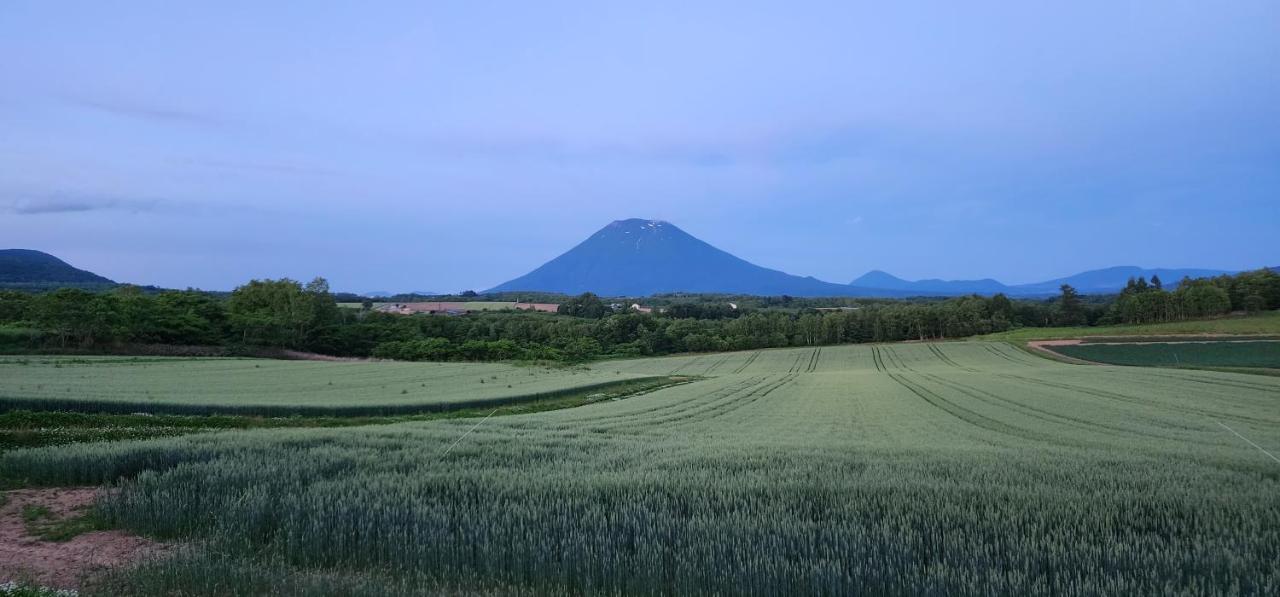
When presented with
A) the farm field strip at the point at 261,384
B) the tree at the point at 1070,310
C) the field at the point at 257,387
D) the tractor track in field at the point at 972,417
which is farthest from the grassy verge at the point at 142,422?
the tree at the point at 1070,310

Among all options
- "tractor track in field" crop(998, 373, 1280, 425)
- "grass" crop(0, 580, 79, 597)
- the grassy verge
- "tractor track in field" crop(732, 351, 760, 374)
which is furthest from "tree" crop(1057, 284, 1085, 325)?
"grass" crop(0, 580, 79, 597)

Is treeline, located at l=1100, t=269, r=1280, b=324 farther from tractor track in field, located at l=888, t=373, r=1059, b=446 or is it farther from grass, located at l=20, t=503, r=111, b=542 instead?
grass, located at l=20, t=503, r=111, b=542

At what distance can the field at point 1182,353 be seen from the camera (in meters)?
48.4

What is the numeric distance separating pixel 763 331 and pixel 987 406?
7282cm

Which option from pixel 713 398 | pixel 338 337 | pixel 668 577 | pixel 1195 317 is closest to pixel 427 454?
pixel 668 577

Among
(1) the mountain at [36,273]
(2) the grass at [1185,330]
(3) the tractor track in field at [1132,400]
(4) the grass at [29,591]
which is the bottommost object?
(3) the tractor track in field at [1132,400]

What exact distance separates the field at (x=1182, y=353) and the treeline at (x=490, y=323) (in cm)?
3115

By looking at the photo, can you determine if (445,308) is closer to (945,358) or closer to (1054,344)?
(945,358)

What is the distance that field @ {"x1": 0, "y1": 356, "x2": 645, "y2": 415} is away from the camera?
22.3 meters

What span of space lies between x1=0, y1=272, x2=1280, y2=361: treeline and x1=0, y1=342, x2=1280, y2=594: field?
5760cm

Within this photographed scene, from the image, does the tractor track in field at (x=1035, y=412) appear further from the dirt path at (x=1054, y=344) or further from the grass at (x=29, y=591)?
the dirt path at (x=1054, y=344)

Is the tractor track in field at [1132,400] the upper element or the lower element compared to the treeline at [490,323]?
lower

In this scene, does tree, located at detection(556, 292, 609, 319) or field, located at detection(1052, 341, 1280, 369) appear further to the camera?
tree, located at detection(556, 292, 609, 319)

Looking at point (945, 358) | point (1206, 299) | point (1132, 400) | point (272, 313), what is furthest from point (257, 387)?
point (1206, 299)
